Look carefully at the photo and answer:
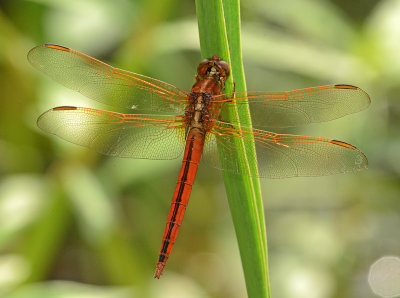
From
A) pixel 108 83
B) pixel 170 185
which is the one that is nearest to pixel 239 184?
pixel 108 83

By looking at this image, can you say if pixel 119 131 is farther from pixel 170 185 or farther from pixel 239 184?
pixel 170 185

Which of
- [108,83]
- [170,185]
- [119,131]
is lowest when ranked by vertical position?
[119,131]

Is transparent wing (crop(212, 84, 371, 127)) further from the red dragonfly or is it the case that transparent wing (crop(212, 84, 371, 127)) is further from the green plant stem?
the green plant stem

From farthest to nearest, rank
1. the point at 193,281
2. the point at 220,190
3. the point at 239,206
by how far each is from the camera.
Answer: the point at 220,190, the point at 193,281, the point at 239,206

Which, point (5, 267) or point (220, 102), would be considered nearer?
point (220, 102)

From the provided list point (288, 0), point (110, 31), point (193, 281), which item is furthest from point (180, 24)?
point (193, 281)

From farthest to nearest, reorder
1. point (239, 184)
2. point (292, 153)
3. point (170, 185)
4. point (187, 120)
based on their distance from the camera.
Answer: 1. point (170, 185)
2. point (187, 120)
3. point (292, 153)
4. point (239, 184)

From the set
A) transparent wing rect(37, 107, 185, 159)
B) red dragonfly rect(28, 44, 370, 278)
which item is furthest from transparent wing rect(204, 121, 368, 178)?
transparent wing rect(37, 107, 185, 159)

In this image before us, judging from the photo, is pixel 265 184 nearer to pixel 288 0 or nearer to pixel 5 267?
pixel 288 0
